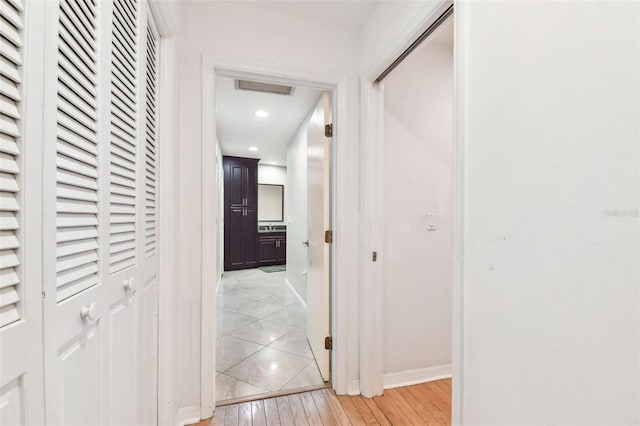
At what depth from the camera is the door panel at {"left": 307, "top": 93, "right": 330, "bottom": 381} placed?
6.51 feet

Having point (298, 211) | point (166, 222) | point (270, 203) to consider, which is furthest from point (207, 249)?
point (270, 203)

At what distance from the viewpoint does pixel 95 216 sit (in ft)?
2.34

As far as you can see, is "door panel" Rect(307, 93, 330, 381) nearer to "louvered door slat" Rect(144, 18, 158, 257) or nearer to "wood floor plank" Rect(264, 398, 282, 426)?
"wood floor plank" Rect(264, 398, 282, 426)

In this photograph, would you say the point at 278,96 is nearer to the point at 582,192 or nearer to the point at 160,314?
the point at 160,314

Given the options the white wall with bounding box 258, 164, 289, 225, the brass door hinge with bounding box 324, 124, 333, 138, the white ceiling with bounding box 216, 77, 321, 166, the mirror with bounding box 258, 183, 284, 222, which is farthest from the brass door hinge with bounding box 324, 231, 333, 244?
the mirror with bounding box 258, 183, 284, 222

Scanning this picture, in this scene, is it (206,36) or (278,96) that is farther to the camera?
(278,96)

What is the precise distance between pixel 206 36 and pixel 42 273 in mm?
1626

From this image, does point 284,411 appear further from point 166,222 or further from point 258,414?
point 166,222

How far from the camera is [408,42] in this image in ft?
4.51

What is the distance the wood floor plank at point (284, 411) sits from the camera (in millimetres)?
1575

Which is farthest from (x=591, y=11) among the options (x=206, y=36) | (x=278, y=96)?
(x=278, y=96)

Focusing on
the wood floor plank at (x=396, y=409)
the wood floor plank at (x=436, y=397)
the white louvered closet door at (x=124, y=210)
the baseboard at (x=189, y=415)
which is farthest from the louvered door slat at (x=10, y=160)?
the wood floor plank at (x=436, y=397)

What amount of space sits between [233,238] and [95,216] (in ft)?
17.0

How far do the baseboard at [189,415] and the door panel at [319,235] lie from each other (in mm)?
835
